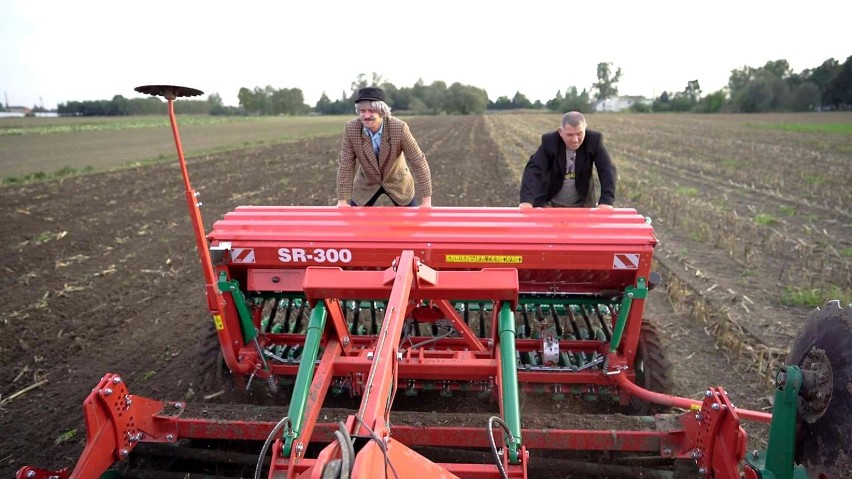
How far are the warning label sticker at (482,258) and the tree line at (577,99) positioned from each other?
1895 inches

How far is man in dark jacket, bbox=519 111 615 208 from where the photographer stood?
176 inches

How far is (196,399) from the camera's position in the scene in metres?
4.06

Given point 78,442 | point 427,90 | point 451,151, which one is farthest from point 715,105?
point 78,442

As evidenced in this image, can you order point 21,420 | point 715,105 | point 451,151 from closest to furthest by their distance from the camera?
point 21,420 → point 451,151 → point 715,105

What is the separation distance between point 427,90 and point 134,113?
48.0 meters

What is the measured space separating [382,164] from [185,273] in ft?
13.2

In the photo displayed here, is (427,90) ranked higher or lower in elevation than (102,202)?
higher

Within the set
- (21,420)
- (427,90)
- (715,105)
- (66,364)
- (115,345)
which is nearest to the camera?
(21,420)

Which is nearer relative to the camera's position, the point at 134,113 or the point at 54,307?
the point at 54,307

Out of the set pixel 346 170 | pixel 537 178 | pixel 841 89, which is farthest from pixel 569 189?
pixel 841 89

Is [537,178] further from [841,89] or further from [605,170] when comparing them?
[841,89]

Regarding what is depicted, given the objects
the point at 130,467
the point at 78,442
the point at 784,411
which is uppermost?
the point at 784,411

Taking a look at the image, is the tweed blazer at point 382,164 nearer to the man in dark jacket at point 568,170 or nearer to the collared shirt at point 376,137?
the collared shirt at point 376,137

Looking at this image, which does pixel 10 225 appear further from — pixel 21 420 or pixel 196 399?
pixel 196 399
